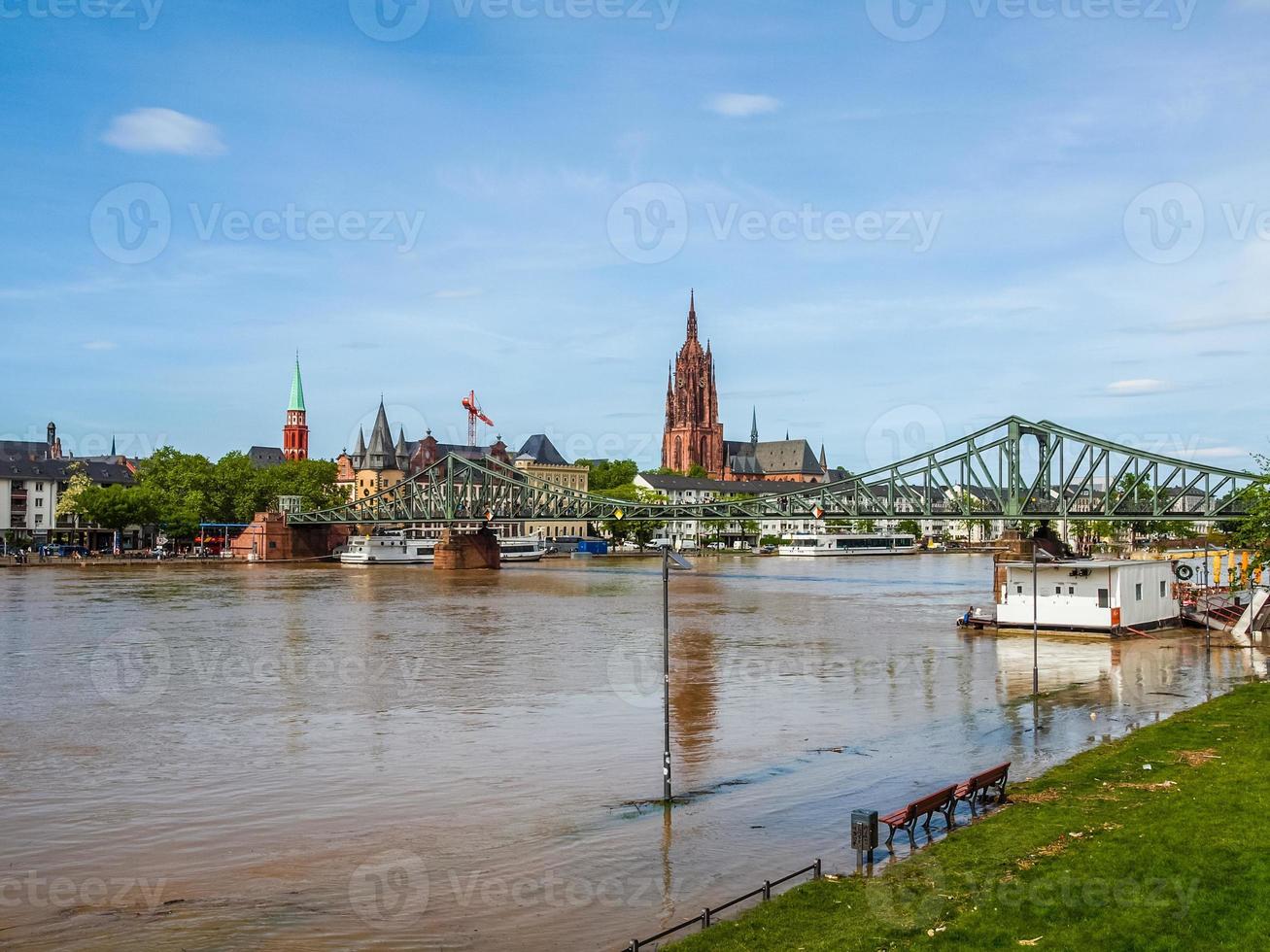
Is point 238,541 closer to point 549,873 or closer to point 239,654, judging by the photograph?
point 239,654

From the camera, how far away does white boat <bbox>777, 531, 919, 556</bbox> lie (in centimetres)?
17588

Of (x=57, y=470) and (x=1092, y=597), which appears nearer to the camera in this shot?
(x=1092, y=597)

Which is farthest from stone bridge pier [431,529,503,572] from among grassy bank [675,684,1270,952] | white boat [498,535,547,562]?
grassy bank [675,684,1270,952]

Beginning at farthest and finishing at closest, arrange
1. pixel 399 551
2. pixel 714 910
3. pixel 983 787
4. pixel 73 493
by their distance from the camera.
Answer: pixel 73 493 → pixel 399 551 → pixel 983 787 → pixel 714 910

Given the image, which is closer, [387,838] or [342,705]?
[387,838]

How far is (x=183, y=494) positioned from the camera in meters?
157

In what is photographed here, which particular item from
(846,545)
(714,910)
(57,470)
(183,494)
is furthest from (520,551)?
(714,910)

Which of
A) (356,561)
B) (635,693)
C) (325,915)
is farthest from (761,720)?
(356,561)

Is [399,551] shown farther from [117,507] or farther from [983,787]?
[983,787]

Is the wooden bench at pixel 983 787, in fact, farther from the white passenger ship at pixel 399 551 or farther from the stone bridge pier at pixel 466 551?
the white passenger ship at pixel 399 551

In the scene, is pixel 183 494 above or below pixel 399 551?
above

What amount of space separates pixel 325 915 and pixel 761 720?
1847 centimetres

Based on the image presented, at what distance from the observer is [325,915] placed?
17.2 metres

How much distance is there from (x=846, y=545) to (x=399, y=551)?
73.6 metres
